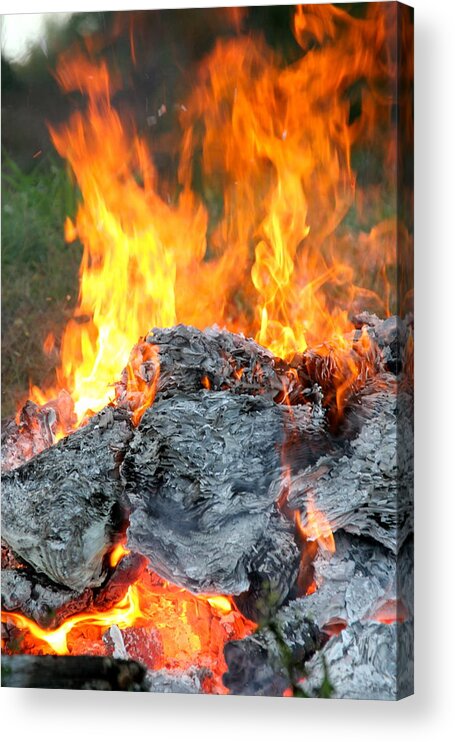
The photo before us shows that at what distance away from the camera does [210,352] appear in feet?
15.3

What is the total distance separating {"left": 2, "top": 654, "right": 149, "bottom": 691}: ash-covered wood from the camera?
15.5 feet

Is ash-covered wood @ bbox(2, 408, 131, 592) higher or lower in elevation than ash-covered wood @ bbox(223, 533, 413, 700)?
higher

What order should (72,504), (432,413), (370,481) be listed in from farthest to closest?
1. (72,504)
2. (432,413)
3. (370,481)

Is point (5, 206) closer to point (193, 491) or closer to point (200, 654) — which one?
point (193, 491)

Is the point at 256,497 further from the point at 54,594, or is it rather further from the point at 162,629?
the point at 54,594

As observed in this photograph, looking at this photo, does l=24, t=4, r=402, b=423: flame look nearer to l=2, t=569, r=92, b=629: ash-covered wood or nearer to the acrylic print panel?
the acrylic print panel

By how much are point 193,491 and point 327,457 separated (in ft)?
1.30

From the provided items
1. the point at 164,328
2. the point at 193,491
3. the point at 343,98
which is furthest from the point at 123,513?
the point at 343,98

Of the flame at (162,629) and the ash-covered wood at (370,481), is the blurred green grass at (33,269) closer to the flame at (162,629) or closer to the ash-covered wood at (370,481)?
the flame at (162,629)

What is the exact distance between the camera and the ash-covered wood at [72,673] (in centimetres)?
471

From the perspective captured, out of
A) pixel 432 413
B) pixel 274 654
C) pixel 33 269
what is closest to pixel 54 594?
pixel 274 654

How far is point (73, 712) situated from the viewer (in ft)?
15.9

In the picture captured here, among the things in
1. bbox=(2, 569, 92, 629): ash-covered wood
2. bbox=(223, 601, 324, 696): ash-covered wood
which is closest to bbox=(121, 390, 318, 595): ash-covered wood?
bbox=(223, 601, 324, 696): ash-covered wood

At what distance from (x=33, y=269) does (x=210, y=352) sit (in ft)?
1.98
